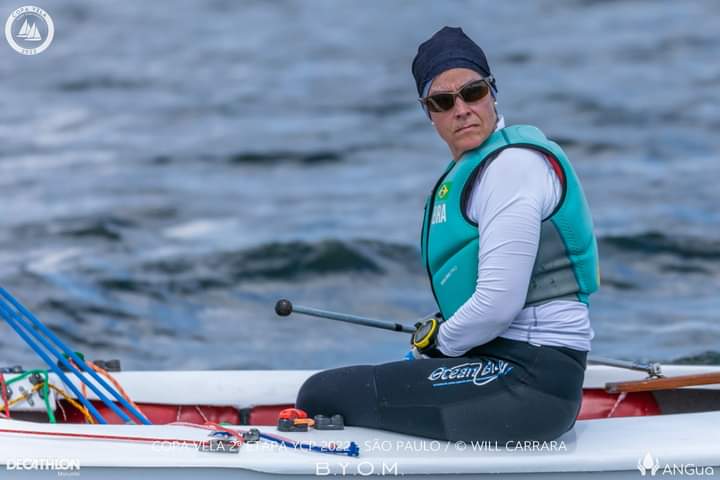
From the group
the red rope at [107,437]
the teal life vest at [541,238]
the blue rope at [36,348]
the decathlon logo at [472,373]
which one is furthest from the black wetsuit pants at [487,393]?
the blue rope at [36,348]

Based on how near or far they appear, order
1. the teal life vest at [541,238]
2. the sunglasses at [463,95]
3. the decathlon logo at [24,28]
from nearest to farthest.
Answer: the teal life vest at [541,238] → the sunglasses at [463,95] → the decathlon logo at [24,28]

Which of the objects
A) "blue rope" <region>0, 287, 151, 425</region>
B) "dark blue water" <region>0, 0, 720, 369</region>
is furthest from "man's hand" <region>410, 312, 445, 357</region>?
"dark blue water" <region>0, 0, 720, 369</region>

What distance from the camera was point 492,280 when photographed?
352 cm

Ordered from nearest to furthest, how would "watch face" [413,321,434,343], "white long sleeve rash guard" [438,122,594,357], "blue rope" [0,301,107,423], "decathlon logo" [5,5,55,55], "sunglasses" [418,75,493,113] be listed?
"white long sleeve rash guard" [438,122,594,357], "sunglasses" [418,75,493,113], "watch face" [413,321,434,343], "blue rope" [0,301,107,423], "decathlon logo" [5,5,55,55]

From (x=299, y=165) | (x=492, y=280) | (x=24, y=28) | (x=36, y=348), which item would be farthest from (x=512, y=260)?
(x=299, y=165)

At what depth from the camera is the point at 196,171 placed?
14.3 metres

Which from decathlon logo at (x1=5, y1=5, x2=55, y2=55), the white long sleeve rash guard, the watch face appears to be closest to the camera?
the white long sleeve rash guard

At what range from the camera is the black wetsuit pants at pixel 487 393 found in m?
3.67

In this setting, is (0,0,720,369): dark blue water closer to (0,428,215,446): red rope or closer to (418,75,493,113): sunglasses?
(418,75,493,113): sunglasses

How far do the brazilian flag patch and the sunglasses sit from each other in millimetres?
229

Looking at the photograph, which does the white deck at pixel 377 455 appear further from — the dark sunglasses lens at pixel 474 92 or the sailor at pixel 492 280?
the dark sunglasses lens at pixel 474 92

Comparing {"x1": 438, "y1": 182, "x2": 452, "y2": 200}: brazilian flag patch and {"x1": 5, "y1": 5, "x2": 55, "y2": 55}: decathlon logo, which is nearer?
{"x1": 438, "y1": 182, "x2": 452, "y2": 200}: brazilian flag patch

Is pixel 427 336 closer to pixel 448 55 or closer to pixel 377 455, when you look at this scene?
pixel 377 455

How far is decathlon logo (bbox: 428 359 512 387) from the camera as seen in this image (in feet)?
12.1
